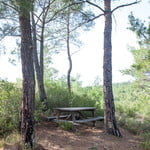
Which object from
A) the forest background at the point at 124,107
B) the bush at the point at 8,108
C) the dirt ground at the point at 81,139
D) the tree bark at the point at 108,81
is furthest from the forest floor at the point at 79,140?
the bush at the point at 8,108

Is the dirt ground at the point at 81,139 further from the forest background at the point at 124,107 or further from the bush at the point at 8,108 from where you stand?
the bush at the point at 8,108

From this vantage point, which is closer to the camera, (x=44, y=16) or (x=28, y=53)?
(x=28, y=53)

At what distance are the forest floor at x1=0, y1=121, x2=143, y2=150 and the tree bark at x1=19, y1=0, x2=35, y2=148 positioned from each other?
32 cm

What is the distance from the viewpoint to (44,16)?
7844 millimetres

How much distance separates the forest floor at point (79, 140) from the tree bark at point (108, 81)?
0.90 ft

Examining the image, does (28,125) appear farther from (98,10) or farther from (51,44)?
(51,44)

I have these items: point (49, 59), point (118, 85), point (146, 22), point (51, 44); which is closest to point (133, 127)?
point (146, 22)

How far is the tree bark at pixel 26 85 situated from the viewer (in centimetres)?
416

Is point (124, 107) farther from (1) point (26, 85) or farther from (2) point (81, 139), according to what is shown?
(1) point (26, 85)

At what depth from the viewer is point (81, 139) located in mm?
5129

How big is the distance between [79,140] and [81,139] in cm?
10

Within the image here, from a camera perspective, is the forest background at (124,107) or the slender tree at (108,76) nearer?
the forest background at (124,107)

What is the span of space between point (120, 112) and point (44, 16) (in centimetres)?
521

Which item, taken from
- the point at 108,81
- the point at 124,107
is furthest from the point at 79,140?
the point at 124,107
